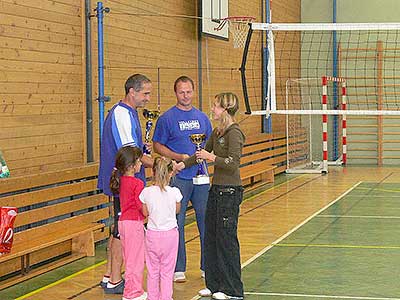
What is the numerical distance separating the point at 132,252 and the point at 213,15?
27.2 feet

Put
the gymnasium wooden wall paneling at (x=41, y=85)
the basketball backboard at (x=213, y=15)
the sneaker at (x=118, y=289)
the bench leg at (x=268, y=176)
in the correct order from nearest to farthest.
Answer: the sneaker at (x=118, y=289) → the gymnasium wooden wall paneling at (x=41, y=85) → the basketball backboard at (x=213, y=15) → the bench leg at (x=268, y=176)

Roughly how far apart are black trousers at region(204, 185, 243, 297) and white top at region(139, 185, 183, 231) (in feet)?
1.58

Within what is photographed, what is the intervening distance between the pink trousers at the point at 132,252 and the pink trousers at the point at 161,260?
32cm

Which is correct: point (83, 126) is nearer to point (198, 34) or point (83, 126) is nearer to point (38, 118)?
point (38, 118)

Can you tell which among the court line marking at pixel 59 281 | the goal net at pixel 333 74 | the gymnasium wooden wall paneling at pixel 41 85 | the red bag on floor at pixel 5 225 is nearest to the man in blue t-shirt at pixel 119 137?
the court line marking at pixel 59 281

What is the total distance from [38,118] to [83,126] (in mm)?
1154

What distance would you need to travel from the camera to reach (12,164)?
8156mm

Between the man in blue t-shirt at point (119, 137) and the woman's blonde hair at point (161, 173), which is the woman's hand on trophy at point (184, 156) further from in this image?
the woman's blonde hair at point (161, 173)

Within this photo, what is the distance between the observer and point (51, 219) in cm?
873

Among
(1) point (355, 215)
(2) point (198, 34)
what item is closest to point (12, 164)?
(1) point (355, 215)

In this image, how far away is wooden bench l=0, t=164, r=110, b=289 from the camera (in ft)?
25.2

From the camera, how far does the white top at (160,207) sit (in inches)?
246

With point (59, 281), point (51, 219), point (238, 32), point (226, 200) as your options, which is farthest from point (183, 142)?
point (238, 32)

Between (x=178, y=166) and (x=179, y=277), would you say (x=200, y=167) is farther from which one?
(x=179, y=277)
